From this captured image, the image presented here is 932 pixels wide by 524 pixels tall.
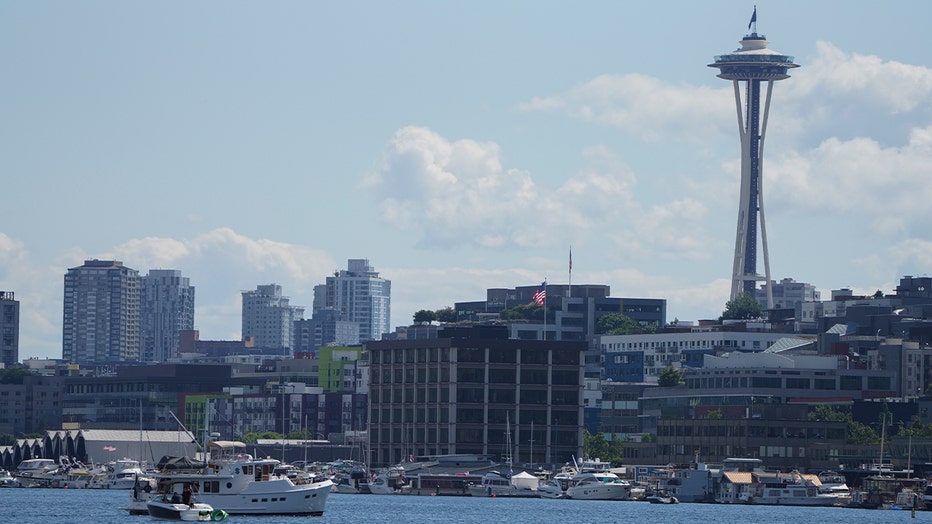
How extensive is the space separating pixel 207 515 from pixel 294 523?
24.8 ft

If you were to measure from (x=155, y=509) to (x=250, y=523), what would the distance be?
8327 millimetres

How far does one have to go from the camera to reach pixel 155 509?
19475 cm

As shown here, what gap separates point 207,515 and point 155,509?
501cm

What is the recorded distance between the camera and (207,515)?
192875 mm

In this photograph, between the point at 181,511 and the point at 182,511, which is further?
the point at 181,511

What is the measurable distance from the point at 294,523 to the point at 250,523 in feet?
12.8

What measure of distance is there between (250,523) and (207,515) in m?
3.71

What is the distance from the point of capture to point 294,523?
640 feet

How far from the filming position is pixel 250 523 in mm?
193625

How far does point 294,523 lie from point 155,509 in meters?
11.9
